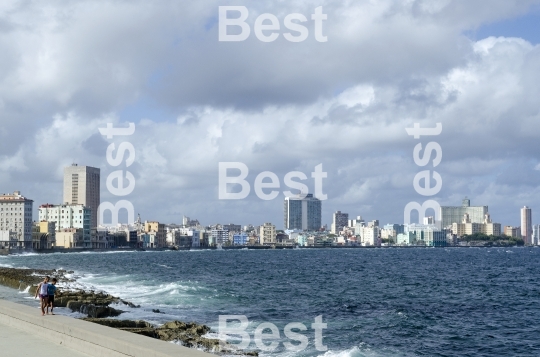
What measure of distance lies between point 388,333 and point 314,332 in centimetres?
367

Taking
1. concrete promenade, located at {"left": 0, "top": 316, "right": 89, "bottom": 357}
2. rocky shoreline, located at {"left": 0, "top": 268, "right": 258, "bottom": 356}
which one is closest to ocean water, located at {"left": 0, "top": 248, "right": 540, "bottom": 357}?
rocky shoreline, located at {"left": 0, "top": 268, "right": 258, "bottom": 356}

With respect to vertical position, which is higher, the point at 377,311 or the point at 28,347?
the point at 28,347

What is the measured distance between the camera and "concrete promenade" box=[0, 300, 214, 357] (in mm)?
13664

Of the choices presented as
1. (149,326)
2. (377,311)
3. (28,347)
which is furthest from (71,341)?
(377,311)

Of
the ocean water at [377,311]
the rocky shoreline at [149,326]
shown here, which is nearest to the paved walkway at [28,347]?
the rocky shoreline at [149,326]

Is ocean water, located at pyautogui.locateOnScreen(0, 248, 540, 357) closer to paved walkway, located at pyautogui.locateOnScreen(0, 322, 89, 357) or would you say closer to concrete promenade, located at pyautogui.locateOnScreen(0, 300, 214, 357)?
concrete promenade, located at pyautogui.locateOnScreen(0, 300, 214, 357)

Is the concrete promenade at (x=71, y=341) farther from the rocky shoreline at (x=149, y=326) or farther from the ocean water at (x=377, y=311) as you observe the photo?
the ocean water at (x=377, y=311)

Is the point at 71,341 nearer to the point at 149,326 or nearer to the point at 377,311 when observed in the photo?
the point at 149,326

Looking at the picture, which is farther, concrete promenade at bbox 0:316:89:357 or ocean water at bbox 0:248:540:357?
ocean water at bbox 0:248:540:357

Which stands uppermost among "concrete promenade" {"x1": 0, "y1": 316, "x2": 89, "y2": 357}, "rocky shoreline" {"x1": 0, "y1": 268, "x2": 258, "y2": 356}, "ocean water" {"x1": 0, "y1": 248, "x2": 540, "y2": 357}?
"concrete promenade" {"x1": 0, "y1": 316, "x2": 89, "y2": 357}

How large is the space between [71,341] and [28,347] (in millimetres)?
1059

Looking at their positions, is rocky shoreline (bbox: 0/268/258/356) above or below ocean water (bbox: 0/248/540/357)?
above

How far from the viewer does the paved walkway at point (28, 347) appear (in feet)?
49.7

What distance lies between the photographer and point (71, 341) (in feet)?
53.2
